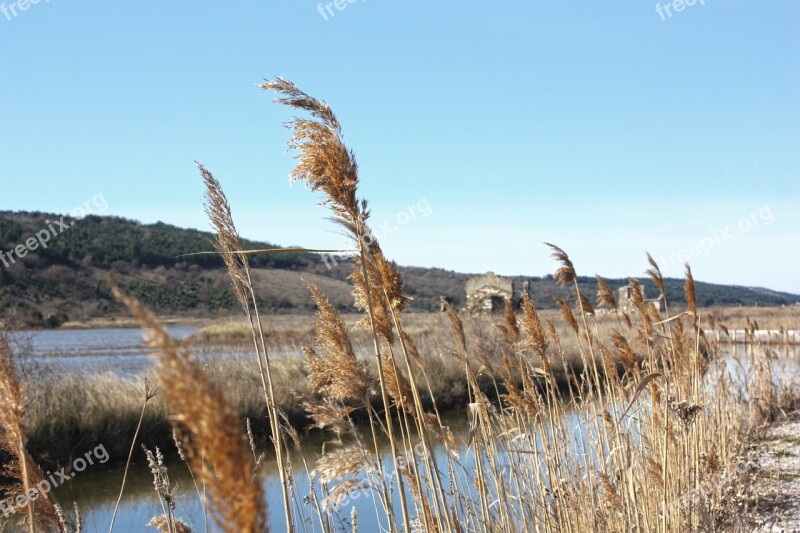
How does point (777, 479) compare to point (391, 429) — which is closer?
point (391, 429)

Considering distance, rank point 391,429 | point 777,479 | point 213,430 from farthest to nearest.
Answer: point 777,479
point 391,429
point 213,430

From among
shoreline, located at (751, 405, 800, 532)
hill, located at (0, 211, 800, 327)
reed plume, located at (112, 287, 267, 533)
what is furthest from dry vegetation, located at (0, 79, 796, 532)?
hill, located at (0, 211, 800, 327)

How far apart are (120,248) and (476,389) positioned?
73672mm

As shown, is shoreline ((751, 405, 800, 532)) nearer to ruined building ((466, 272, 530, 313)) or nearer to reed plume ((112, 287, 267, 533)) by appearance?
reed plume ((112, 287, 267, 533))

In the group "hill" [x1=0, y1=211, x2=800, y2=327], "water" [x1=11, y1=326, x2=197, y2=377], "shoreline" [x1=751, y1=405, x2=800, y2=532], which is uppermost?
"hill" [x1=0, y1=211, x2=800, y2=327]

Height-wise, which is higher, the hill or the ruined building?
the hill

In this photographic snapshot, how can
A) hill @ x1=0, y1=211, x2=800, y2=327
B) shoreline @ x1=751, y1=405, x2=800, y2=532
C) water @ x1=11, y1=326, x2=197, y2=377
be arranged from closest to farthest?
shoreline @ x1=751, y1=405, x2=800, y2=532 < water @ x1=11, y1=326, x2=197, y2=377 < hill @ x1=0, y1=211, x2=800, y2=327

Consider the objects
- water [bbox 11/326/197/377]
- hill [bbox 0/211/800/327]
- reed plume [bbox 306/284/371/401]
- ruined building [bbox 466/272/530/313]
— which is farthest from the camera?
hill [bbox 0/211/800/327]

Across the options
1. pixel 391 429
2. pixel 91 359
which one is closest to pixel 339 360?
pixel 391 429

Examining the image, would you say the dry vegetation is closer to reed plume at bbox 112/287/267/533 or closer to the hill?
reed plume at bbox 112/287/267/533

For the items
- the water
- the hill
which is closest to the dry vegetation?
the water

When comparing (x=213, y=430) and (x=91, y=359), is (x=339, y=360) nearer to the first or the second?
(x=213, y=430)

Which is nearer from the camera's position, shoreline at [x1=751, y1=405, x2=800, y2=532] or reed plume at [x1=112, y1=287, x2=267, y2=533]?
reed plume at [x1=112, y1=287, x2=267, y2=533]

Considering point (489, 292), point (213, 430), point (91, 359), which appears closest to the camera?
point (213, 430)
